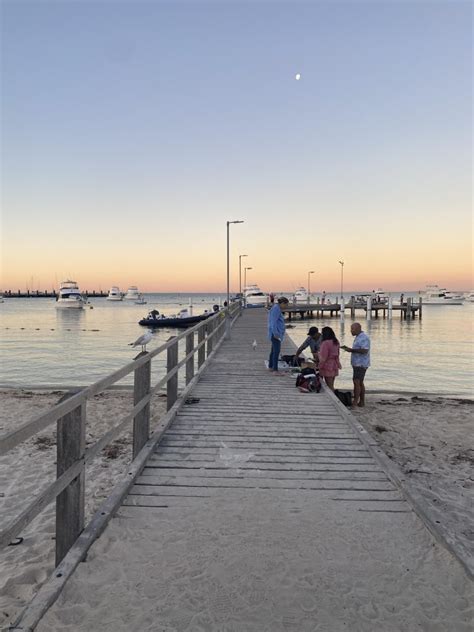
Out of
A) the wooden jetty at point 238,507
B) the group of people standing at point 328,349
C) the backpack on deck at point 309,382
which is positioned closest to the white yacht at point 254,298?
the group of people standing at point 328,349

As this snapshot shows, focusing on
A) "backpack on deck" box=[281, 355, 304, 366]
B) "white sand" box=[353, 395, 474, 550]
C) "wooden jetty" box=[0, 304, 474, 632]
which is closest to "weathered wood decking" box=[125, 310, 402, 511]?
"wooden jetty" box=[0, 304, 474, 632]

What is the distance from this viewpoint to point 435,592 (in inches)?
111

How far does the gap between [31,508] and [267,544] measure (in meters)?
1.69

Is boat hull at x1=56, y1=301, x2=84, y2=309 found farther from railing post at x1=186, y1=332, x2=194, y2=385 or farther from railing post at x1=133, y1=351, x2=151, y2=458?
railing post at x1=133, y1=351, x2=151, y2=458

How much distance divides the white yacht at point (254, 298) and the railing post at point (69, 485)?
52.3m

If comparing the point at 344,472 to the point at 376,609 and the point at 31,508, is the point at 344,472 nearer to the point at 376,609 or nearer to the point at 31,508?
the point at 376,609

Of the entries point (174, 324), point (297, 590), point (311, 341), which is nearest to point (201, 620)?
point (297, 590)

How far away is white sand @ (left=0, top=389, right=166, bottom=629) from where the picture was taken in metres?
4.05

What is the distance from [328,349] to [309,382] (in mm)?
897

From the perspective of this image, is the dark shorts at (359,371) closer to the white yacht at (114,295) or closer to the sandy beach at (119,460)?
the sandy beach at (119,460)

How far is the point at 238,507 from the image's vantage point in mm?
3967

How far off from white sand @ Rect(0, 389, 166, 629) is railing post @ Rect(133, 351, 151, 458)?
131 cm

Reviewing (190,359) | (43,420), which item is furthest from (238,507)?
(190,359)

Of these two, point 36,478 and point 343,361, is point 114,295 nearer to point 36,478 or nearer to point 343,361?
point 343,361
